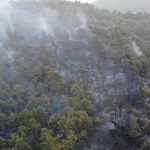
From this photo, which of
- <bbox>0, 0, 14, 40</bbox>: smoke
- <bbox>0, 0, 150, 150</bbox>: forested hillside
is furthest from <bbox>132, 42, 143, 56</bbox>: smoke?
<bbox>0, 0, 14, 40</bbox>: smoke

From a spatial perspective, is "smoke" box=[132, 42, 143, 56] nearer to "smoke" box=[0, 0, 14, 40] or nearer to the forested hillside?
the forested hillside

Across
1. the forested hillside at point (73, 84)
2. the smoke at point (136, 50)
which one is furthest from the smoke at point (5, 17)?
the smoke at point (136, 50)

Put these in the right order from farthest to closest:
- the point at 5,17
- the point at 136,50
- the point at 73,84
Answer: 1. the point at 5,17
2. the point at 136,50
3. the point at 73,84

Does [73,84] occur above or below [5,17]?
below

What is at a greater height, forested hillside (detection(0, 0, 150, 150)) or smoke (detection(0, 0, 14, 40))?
smoke (detection(0, 0, 14, 40))

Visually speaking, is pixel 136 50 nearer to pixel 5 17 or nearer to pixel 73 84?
pixel 73 84

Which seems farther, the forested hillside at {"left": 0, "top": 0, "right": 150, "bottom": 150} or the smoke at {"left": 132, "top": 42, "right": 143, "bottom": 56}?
the smoke at {"left": 132, "top": 42, "right": 143, "bottom": 56}

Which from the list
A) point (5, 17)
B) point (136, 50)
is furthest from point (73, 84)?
point (5, 17)

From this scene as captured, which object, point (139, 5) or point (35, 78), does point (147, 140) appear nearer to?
point (35, 78)

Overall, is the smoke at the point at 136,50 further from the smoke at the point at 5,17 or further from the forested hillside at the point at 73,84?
the smoke at the point at 5,17
